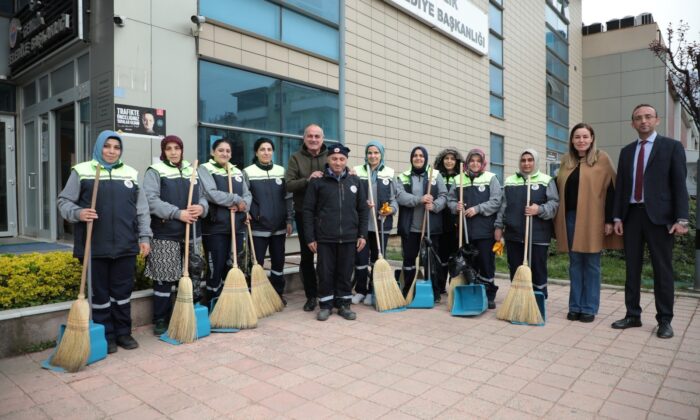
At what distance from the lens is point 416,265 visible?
594 cm

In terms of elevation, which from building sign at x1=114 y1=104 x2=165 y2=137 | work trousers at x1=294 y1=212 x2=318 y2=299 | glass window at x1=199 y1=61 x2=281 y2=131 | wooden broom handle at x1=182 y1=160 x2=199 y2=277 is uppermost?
glass window at x1=199 y1=61 x2=281 y2=131

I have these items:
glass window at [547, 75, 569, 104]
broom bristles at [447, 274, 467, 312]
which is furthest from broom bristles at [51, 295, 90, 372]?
glass window at [547, 75, 569, 104]

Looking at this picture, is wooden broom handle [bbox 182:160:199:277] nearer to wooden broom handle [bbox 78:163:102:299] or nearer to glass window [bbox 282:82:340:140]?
wooden broom handle [bbox 78:163:102:299]

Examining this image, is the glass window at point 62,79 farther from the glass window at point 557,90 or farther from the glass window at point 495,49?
the glass window at point 557,90

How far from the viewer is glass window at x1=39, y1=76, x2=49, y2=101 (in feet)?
27.2

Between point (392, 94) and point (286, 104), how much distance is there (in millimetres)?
3488

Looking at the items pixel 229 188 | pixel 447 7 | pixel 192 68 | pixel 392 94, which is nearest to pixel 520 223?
pixel 229 188

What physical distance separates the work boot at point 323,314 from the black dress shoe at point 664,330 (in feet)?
10.4

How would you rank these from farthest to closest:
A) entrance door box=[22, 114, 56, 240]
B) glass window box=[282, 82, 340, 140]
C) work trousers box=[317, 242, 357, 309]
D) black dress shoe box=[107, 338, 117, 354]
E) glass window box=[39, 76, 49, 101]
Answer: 1. glass window box=[282, 82, 340, 140]
2. entrance door box=[22, 114, 56, 240]
3. glass window box=[39, 76, 49, 101]
4. work trousers box=[317, 242, 357, 309]
5. black dress shoe box=[107, 338, 117, 354]

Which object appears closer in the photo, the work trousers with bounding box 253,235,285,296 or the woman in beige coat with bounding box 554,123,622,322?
the woman in beige coat with bounding box 554,123,622,322

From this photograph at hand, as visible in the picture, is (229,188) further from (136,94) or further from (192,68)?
(192,68)

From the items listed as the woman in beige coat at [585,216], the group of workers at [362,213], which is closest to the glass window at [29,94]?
the group of workers at [362,213]

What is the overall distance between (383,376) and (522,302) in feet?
6.96

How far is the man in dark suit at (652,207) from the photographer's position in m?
4.55
